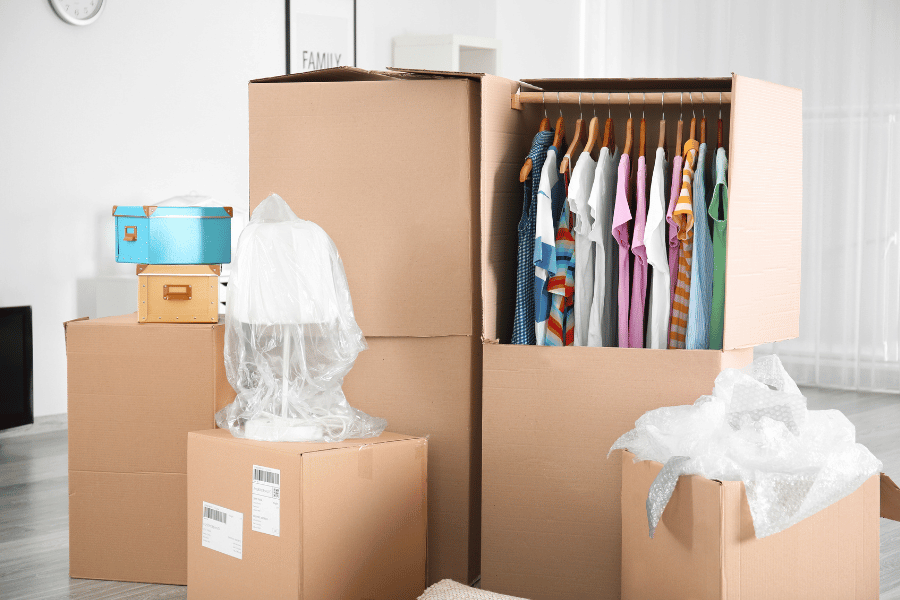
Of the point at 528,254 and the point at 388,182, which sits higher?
the point at 388,182

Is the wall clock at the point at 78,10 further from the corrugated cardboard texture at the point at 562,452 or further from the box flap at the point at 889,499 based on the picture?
the box flap at the point at 889,499

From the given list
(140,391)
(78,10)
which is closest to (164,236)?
(140,391)

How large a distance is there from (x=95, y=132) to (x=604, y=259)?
2663mm

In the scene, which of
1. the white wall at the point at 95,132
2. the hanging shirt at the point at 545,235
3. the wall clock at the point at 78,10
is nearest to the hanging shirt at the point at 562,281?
the hanging shirt at the point at 545,235

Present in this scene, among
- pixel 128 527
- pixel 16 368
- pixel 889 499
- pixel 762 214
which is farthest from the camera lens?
pixel 16 368

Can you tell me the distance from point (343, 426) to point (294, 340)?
7.8 inches

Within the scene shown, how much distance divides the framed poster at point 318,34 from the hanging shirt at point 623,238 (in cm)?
301

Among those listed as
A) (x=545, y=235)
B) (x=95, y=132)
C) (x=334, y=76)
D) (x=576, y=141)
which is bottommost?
(x=545, y=235)

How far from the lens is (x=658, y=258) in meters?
1.96

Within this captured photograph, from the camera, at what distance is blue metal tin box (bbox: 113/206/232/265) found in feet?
7.09

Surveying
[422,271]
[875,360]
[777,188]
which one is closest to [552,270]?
[422,271]

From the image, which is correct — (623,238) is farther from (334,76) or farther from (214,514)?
(214,514)

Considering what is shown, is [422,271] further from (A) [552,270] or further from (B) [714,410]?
(B) [714,410]

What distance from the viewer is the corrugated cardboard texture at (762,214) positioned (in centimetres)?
184
